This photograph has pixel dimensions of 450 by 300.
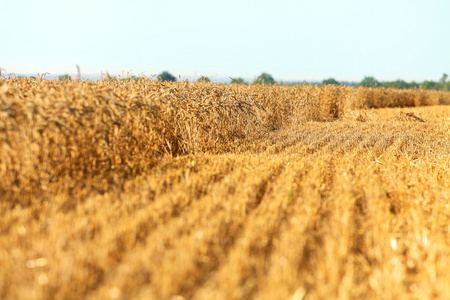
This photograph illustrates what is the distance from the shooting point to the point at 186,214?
Result: 3.30 m

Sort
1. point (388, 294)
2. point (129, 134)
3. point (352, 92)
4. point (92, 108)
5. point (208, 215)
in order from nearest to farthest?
point (388, 294)
point (208, 215)
point (92, 108)
point (129, 134)
point (352, 92)

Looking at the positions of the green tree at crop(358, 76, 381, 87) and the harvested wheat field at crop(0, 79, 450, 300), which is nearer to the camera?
the harvested wheat field at crop(0, 79, 450, 300)

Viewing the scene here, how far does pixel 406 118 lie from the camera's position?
1259 cm

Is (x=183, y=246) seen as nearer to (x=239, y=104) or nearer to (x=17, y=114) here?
(x=17, y=114)

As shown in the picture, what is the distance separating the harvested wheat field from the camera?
8.06ft

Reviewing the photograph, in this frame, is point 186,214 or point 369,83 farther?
point 369,83

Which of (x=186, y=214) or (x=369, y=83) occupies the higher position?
(x=369, y=83)

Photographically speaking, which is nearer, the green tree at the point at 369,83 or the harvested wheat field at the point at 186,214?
the harvested wheat field at the point at 186,214

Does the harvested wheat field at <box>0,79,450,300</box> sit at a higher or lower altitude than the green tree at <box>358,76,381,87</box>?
lower

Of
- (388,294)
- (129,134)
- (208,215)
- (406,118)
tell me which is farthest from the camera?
(406,118)

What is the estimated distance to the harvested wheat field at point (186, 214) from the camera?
2457 mm

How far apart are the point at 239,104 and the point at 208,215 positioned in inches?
190

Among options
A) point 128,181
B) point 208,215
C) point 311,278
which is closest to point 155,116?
point 128,181

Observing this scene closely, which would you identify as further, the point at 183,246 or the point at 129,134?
the point at 129,134
